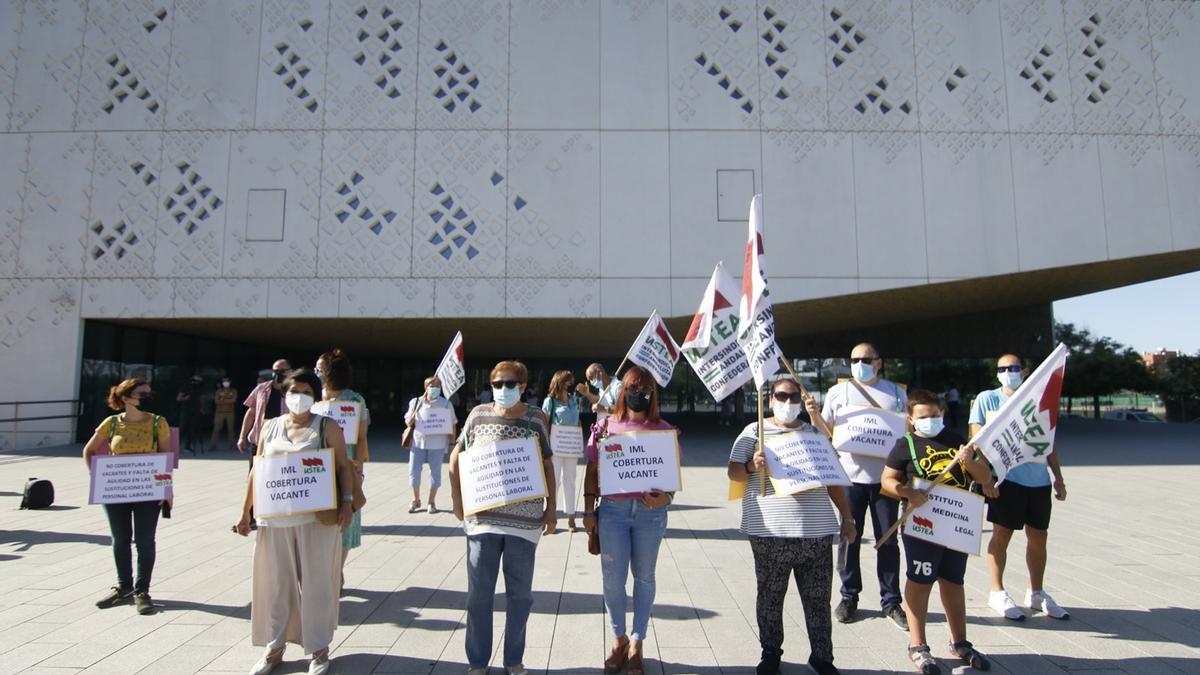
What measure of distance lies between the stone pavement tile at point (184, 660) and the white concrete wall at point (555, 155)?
1325cm

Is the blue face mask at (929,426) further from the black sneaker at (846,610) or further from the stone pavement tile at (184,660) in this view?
the stone pavement tile at (184,660)

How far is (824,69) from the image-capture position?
17812 mm

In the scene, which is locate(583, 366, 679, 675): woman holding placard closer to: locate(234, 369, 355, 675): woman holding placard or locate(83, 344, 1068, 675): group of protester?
locate(83, 344, 1068, 675): group of protester

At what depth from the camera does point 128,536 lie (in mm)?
5238

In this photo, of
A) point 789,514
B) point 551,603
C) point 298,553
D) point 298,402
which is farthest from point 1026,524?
point 298,402

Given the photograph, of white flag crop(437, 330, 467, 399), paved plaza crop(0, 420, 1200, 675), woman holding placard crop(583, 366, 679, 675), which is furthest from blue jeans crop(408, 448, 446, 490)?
woman holding placard crop(583, 366, 679, 675)

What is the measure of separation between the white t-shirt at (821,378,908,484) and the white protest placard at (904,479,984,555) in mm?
937

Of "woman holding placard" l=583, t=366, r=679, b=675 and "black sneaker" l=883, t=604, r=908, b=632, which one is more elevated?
"woman holding placard" l=583, t=366, r=679, b=675

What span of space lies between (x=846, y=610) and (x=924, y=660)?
955mm

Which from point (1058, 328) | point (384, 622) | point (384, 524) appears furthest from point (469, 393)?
point (1058, 328)

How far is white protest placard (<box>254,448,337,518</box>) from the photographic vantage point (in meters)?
3.96

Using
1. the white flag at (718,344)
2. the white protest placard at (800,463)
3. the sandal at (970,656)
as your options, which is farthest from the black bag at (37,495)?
the sandal at (970,656)

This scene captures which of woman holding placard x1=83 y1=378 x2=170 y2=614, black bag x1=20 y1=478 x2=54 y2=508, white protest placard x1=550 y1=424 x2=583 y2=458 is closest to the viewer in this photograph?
woman holding placard x1=83 y1=378 x2=170 y2=614

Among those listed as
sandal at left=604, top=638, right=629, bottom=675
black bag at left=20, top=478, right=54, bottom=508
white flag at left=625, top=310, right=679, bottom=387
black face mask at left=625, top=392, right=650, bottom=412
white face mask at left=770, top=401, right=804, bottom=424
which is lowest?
sandal at left=604, top=638, right=629, bottom=675
